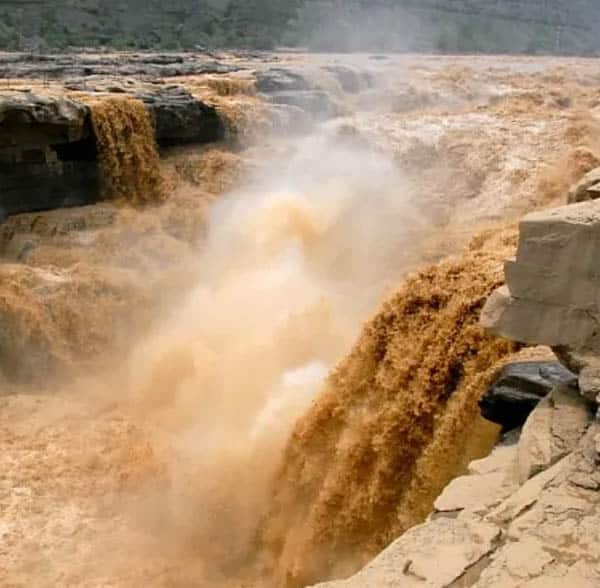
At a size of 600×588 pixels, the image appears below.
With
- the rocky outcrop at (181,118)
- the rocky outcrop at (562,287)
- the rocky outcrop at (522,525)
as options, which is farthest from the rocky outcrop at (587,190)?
the rocky outcrop at (181,118)

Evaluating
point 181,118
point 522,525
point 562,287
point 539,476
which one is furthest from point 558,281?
point 181,118

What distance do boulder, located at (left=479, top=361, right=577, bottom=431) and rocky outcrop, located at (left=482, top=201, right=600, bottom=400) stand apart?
0.59 metres

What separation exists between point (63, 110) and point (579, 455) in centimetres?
789

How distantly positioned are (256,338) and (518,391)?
152 inches

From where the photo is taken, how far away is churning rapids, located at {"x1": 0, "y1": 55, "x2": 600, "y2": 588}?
218 inches

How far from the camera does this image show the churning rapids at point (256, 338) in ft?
18.2

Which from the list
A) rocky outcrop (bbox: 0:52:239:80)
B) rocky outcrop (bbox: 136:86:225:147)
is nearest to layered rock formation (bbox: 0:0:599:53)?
rocky outcrop (bbox: 0:52:239:80)

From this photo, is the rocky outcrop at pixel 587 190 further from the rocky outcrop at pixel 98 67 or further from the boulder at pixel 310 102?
the rocky outcrop at pixel 98 67

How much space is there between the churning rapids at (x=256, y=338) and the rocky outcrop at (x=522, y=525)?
36.3 inches

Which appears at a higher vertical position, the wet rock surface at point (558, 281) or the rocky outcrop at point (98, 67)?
the rocky outcrop at point (98, 67)

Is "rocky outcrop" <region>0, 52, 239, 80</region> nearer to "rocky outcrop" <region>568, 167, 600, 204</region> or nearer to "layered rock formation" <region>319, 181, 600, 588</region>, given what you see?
"rocky outcrop" <region>568, 167, 600, 204</region>

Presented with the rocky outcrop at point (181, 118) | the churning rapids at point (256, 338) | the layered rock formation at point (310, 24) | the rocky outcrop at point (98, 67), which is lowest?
the churning rapids at point (256, 338)

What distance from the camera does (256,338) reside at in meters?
8.05

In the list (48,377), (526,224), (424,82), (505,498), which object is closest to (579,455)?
(505,498)
